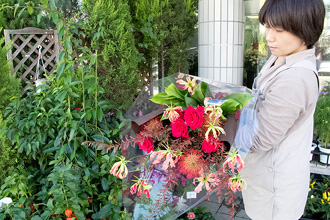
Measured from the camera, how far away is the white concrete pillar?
3109mm

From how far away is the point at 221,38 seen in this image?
3.17 m

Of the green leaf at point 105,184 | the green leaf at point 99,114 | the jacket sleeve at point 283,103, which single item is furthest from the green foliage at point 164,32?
the jacket sleeve at point 283,103

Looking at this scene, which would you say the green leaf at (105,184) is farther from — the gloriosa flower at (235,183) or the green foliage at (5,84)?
the gloriosa flower at (235,183)

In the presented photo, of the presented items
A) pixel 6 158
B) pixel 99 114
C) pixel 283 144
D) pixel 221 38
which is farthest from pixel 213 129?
pixel 221 38

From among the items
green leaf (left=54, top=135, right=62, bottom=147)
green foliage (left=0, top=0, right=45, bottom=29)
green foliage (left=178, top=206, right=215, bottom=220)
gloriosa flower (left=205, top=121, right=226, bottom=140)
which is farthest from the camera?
green foliage (left=0, top=0, right=45, bottom=29)

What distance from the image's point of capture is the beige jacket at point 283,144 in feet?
3.41

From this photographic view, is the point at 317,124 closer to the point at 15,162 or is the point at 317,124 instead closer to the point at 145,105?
the point at 145,105

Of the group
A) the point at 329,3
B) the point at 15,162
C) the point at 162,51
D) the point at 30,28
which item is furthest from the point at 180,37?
the point at 15,162

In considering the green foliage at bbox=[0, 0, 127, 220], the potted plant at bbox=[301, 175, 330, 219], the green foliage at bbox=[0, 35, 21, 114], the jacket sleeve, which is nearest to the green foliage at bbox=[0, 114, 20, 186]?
the green foliage at bbox=[0, 0, 127, 220]

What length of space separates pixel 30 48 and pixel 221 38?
2.13m

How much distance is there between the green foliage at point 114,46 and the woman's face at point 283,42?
1.44 metres

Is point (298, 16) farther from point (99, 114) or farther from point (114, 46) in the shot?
point (114, 46)

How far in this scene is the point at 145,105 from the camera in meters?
1.16

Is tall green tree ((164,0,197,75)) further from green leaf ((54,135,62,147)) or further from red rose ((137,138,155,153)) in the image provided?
red rose ((137,138,155,153))
